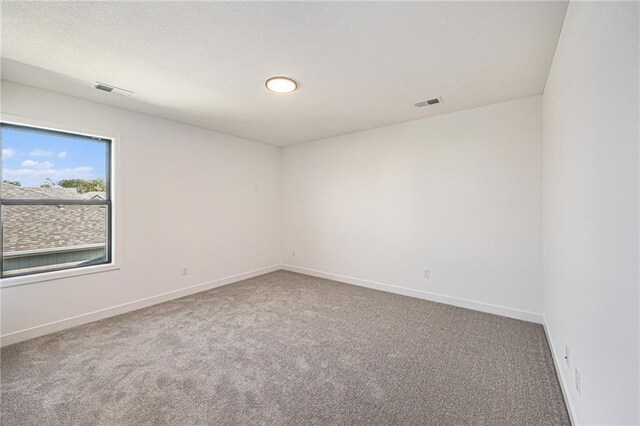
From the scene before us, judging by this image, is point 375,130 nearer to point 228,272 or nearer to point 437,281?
point 437,281

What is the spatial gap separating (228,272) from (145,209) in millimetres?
1644

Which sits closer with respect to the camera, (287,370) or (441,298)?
(287,370)

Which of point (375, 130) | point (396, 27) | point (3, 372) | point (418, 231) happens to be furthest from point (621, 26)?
point (3, 372)

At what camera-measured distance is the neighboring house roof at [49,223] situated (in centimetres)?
267

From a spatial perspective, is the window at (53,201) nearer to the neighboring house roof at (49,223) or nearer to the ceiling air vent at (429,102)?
the neighboring house roof at (49,223)

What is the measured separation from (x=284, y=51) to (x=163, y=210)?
9.07 feet

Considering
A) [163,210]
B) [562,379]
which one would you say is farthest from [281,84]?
[562,379]

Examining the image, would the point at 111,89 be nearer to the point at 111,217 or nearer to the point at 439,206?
the point at 111,217

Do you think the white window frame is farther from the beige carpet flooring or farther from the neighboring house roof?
the beige carpet flooring

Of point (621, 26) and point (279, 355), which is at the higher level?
point (621, 26)

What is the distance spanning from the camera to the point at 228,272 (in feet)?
15.0

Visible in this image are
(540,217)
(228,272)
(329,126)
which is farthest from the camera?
(228,272)

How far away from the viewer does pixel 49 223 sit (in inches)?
114

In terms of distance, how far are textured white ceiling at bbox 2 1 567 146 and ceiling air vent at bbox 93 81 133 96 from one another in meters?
0.09
